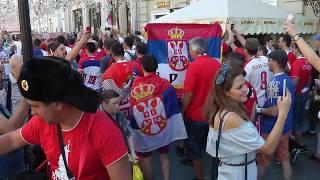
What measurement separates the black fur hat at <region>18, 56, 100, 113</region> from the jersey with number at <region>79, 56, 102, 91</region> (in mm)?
5305

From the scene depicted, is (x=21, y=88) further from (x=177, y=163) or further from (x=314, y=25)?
(x=314, y=25)

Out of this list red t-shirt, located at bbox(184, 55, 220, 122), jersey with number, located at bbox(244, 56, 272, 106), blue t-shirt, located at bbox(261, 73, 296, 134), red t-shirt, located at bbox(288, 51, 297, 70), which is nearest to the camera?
blue t-shirt, located at bbox(261, 73, 296, 134)

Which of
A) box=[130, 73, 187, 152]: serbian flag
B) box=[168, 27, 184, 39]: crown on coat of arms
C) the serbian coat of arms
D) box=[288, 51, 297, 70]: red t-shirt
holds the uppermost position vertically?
box=[168, 27, 184, 39]: crown on coat of arms

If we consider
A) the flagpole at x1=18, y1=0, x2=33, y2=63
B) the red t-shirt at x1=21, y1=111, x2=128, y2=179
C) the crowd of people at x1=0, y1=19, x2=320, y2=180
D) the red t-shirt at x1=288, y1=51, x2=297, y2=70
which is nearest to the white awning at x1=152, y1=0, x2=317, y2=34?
the red t-shirt at x1=288, y1=51, x2=297, y2=70

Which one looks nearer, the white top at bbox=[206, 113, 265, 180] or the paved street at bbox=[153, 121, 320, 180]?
the white top at bbox=[206, 113, 265, 180]

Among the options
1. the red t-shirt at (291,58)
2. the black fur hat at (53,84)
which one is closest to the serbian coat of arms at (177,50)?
the red t-shirt at (291,58)

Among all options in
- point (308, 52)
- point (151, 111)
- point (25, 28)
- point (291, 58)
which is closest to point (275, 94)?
point (308, 52)

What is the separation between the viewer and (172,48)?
21.2 feet

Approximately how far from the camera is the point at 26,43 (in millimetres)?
2848

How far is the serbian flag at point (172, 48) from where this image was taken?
21.0 ft

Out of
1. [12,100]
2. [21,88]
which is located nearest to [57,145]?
[21,88]

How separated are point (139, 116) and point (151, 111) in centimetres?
17

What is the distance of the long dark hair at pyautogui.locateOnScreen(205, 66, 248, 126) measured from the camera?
2.95m

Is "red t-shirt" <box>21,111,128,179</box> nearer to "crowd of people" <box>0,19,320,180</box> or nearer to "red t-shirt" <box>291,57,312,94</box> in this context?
"crowd of people" <box>0,19,320,180</box>
